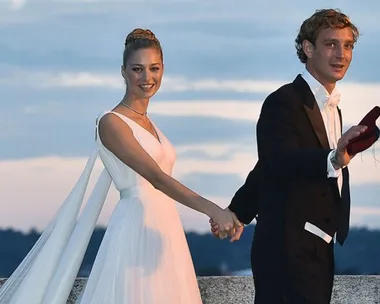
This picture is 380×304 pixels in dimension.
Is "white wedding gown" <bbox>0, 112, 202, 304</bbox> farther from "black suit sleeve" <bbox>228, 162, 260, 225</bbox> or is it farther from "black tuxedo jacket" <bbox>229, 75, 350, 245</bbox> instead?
"black tuxedo jacket" <bbox>229, 75, 350, 245</bbox>

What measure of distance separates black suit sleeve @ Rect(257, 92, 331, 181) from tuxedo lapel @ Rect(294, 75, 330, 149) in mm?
50

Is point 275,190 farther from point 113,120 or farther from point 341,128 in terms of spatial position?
point 113,120

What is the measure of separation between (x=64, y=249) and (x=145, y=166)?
3.75ft

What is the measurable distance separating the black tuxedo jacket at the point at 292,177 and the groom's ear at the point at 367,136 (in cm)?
20

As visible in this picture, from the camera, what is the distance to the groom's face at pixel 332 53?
6090mm

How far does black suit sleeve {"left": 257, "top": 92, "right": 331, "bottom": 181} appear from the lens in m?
5.78

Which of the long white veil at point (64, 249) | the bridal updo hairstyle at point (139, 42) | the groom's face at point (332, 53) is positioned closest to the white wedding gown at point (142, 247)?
the long white veil at point (64, 249)

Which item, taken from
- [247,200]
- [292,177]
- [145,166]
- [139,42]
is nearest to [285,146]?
[292,177]

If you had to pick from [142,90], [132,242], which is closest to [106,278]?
[132,242]

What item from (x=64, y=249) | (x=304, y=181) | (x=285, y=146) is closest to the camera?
(x=285, y=146)

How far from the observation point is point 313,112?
608 centimetres

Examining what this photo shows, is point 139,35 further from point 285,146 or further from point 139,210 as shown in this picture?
point 285,146

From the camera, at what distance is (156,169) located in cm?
664

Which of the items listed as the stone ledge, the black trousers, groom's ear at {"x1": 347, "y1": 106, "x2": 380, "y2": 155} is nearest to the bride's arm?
the black trousers
